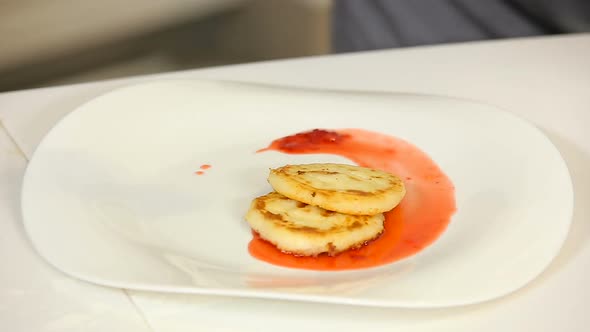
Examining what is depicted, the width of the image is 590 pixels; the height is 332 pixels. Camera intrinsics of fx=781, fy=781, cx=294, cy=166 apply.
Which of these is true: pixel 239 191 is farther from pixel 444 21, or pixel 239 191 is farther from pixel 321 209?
pixel 444 21

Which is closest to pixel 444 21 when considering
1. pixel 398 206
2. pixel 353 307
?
pixel 398 206

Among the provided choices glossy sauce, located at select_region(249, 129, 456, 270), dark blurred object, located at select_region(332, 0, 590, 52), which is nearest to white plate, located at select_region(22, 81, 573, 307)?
glossy sauce, located at select_region(249, 129, 456, 270)

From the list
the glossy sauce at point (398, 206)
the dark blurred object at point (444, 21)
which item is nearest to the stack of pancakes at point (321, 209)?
the glossy sauce at point (398, 206)

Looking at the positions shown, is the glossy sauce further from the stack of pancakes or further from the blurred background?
the blurred background

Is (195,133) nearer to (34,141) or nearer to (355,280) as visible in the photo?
(34,141)

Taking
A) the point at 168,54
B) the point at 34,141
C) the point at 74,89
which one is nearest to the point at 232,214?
the point at 34,141

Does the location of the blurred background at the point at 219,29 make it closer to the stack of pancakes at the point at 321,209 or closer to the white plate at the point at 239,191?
the white plate at the point at 239,191
